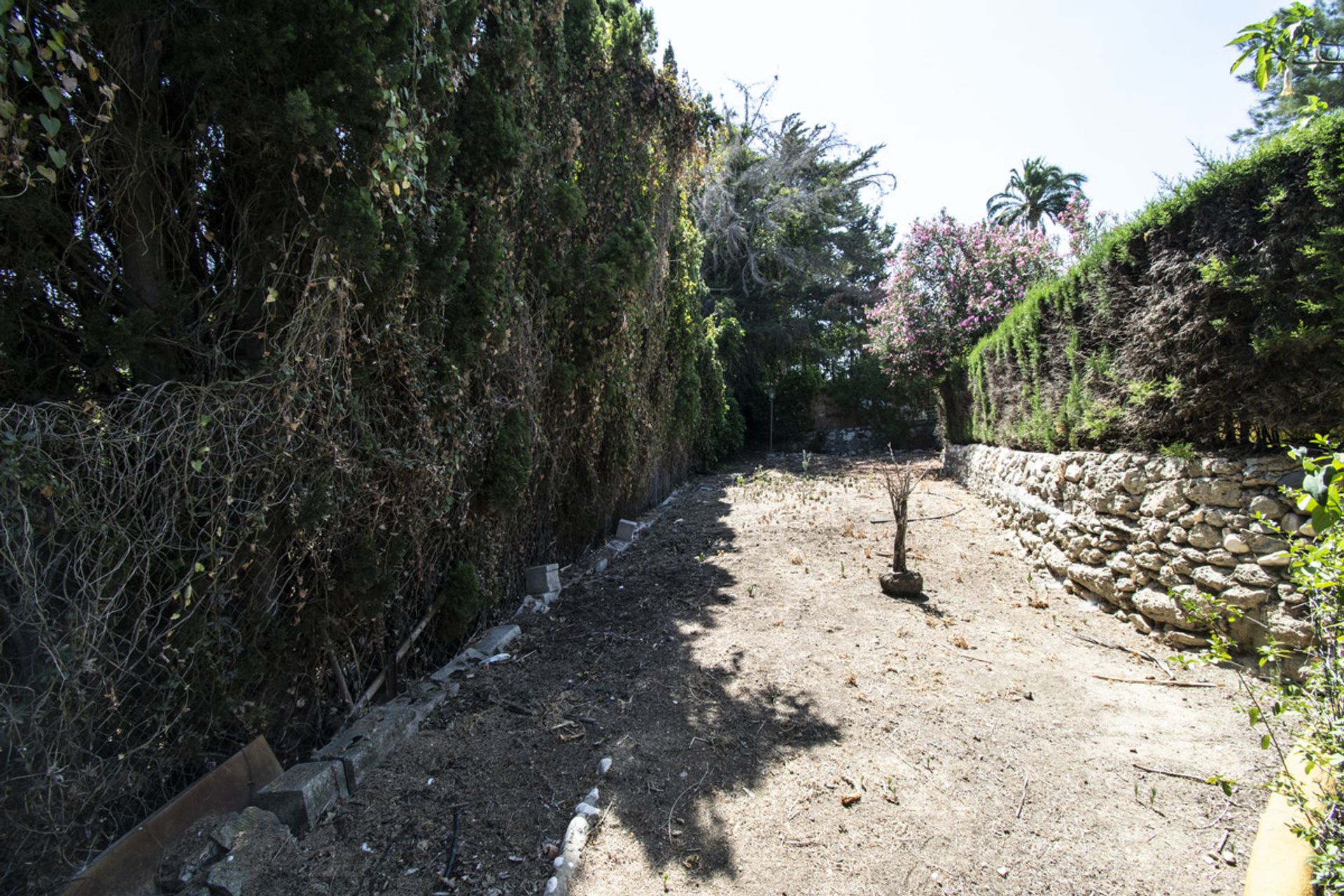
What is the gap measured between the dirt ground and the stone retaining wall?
312mm

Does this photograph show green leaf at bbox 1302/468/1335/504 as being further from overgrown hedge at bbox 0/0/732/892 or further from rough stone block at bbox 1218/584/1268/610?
overgrown hedge at bbox 0/0/732/892

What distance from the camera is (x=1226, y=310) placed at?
3709mm

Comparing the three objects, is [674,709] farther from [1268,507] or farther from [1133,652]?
[1268,507]

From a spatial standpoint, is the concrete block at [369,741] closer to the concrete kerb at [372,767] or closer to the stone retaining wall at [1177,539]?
the concrete kerb at [372,767]

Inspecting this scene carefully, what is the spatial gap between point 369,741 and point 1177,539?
15.6 feet

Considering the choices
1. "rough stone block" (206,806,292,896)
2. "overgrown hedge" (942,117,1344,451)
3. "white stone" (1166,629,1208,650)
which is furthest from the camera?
"white stone" (1166,629,1208,650)

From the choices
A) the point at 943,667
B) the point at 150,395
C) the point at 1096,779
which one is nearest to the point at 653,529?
the point at 943,667

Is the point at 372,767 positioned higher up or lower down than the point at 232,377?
lower down

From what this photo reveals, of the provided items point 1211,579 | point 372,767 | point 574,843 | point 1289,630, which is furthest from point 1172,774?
point 372,767

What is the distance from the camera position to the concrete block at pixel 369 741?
2.64 metres

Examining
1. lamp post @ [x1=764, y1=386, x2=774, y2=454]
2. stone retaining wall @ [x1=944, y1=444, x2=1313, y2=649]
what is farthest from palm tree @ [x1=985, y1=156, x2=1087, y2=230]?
stone retaining wall @ [x1=944, y1=444, x2=1313, y2=649]

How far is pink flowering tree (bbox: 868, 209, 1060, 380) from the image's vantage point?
11.2m

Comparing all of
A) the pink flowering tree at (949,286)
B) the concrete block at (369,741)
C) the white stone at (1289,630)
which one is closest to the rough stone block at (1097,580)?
the white stone at (1289,630)

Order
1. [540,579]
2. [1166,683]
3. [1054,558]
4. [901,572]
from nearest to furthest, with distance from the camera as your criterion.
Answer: [1166,683] → [540,579] → [901,572] → [1054,558]
